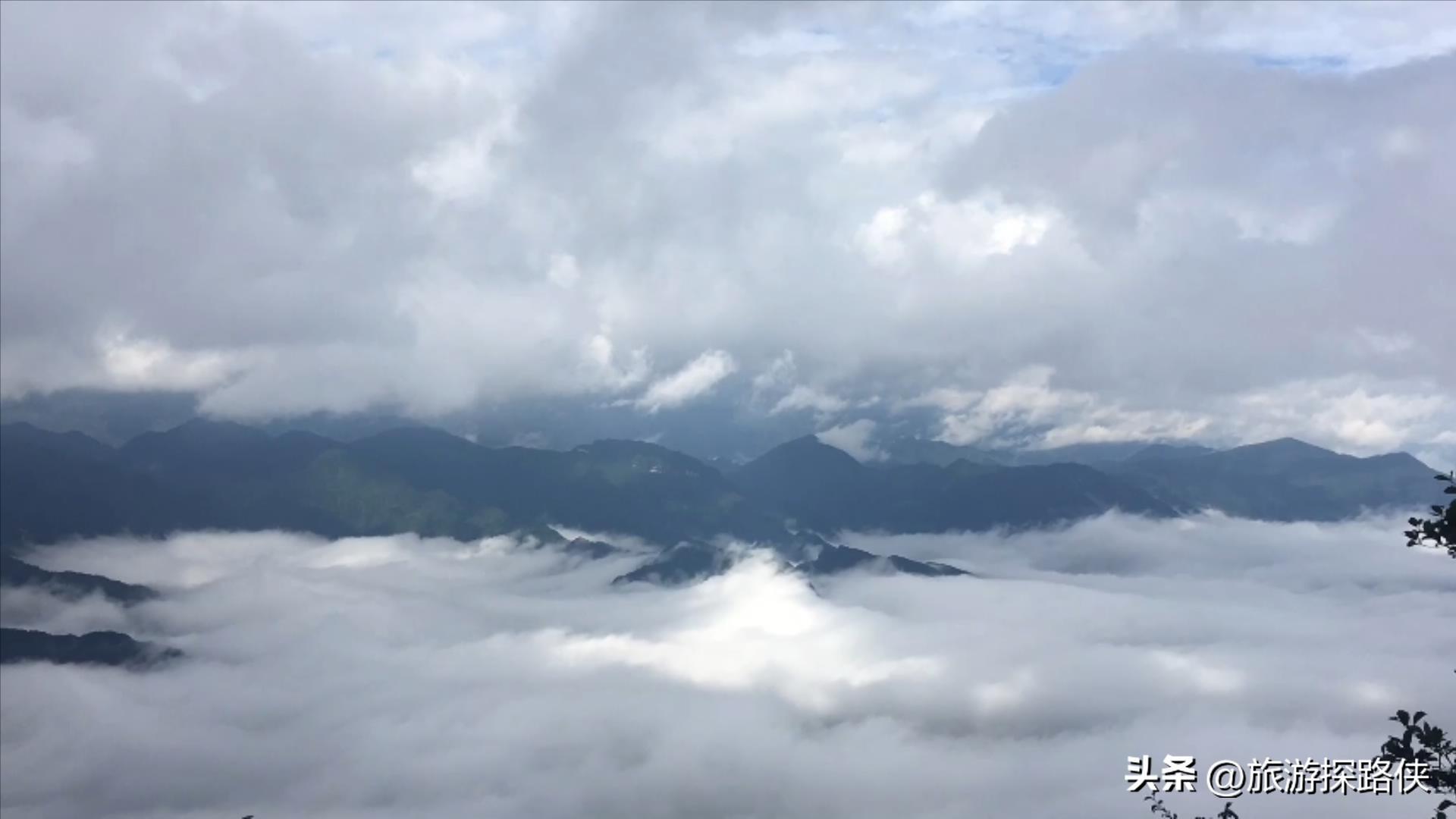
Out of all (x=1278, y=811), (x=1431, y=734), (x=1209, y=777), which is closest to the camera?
(x=1431, y=734)

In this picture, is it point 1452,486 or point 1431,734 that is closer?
point 1452,486

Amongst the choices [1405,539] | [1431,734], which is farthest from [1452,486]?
[1431,734]

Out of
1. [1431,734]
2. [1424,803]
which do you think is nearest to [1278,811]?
[1424,803]

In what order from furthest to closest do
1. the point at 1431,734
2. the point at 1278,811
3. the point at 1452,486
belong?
1. the point at 1278,811
2. the point at 1431,734
3. the point at 1452,486

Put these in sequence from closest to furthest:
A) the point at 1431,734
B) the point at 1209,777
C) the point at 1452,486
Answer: the point at 1452,486
the point at 1431,734
the point at 1209,777

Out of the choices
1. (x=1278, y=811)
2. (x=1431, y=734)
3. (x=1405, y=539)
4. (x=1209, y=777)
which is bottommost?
(x=1278, y=811)

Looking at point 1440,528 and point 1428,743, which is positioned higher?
point 1440,528

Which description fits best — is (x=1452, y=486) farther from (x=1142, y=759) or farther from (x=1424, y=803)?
(x=1424, y=803)

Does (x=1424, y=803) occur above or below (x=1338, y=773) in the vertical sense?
below

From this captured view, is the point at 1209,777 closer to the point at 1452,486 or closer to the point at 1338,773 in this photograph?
the point at 1338,773
